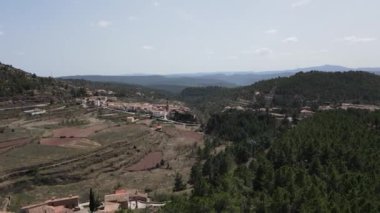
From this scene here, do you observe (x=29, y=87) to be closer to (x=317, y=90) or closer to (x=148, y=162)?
(x=148, y=162)

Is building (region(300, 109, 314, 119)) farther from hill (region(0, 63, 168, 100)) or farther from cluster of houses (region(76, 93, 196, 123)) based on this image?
hill (region(0, 63, 168, 100))

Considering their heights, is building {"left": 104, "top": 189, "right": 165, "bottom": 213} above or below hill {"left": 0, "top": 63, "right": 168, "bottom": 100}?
below

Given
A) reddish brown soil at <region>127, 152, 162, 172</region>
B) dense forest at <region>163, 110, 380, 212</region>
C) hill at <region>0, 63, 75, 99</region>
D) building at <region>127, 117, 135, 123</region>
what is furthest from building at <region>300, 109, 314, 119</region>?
hill at <region>0, 63, 75, 99</region>

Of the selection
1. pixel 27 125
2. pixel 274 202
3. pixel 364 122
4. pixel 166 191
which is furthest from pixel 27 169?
pixel 364 122

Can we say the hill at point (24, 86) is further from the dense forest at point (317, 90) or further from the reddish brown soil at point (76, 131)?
the dense forest at point (317, 90)

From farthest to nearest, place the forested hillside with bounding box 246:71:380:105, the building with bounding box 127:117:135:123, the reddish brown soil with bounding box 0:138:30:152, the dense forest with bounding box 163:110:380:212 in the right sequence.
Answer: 1. the forested hillside with bounding box 246:71:380:105
2. the building with bounding box 127:117:135:123
3. the reddish brown soil with bounding box 0:138:30:152
4. the dense forest with bounding box 163:110:380:212

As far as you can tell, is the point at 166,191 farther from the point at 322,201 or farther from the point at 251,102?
the point at 251,102
